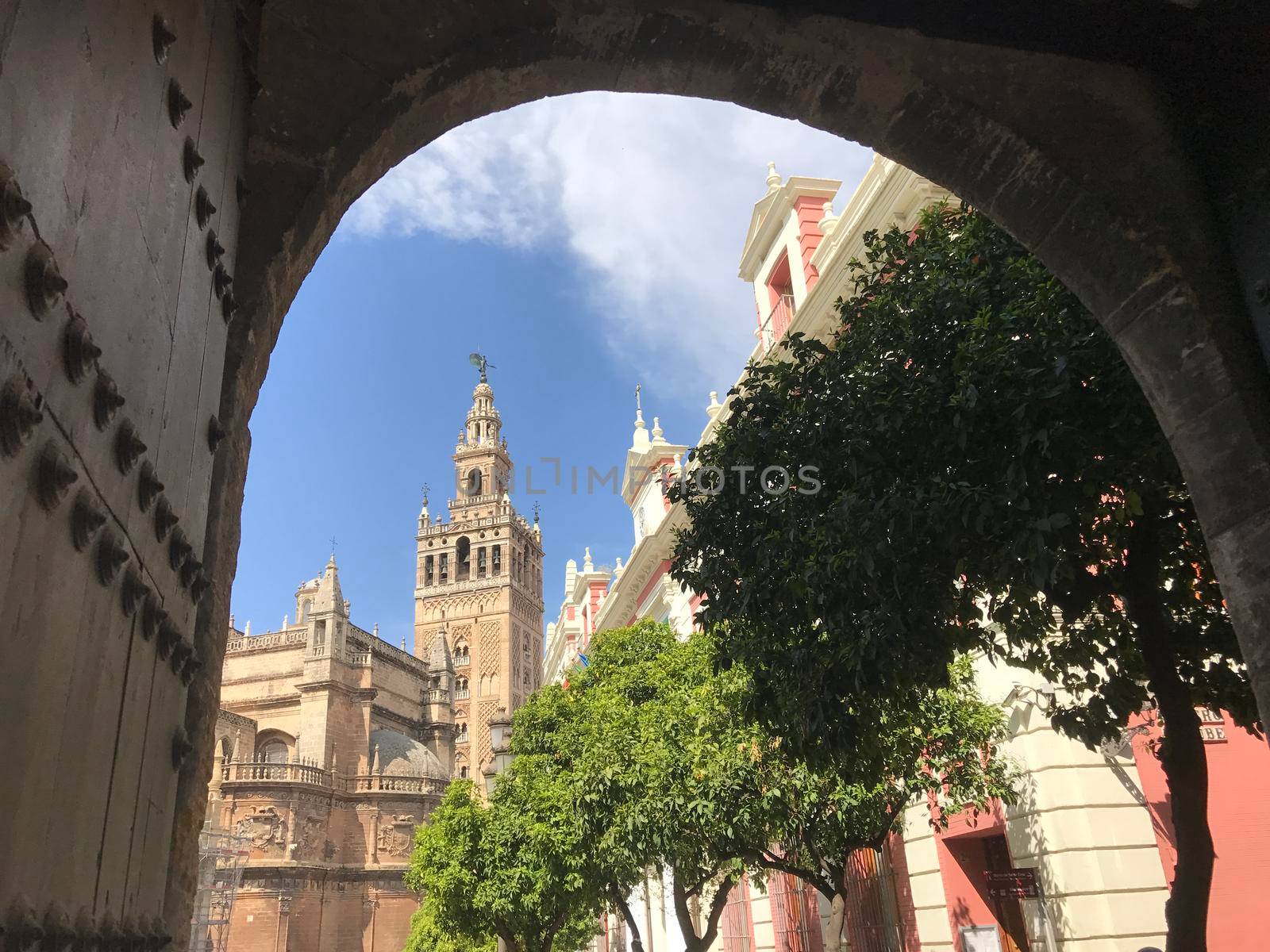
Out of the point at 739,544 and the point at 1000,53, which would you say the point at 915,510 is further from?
the point at 1000,53

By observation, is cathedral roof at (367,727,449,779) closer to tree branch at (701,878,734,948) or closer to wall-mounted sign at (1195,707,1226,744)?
tree branch at (701,878,734,948)

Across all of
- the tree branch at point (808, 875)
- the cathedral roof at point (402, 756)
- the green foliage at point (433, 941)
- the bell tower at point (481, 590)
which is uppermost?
the bell tower at point (481, 590)

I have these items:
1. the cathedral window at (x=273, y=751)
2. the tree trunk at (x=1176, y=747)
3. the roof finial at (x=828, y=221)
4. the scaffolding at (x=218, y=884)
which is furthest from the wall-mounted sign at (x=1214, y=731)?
the cathedral window at (x=273, y=751)

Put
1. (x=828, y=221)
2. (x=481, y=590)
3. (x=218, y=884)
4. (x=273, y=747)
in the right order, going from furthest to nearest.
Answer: (x=481, y=590) → (x=273, y=747) → (x=218, y=884) → (x=828, y=221)

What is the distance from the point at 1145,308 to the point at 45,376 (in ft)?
9.39

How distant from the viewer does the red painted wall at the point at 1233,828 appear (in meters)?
9.81

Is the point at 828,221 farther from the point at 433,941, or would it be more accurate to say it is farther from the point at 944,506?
the point at 433,941

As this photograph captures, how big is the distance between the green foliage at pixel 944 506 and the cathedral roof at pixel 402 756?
4228cm

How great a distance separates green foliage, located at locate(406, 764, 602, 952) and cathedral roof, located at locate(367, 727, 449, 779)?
1020 inches

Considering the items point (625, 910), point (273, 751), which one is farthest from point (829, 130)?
point (273, 751)

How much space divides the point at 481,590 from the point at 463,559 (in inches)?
141

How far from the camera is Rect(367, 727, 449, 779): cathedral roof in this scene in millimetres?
46069

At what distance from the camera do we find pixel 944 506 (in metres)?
5.57

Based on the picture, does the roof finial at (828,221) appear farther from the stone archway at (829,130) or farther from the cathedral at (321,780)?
the cathedral at (321,780)
